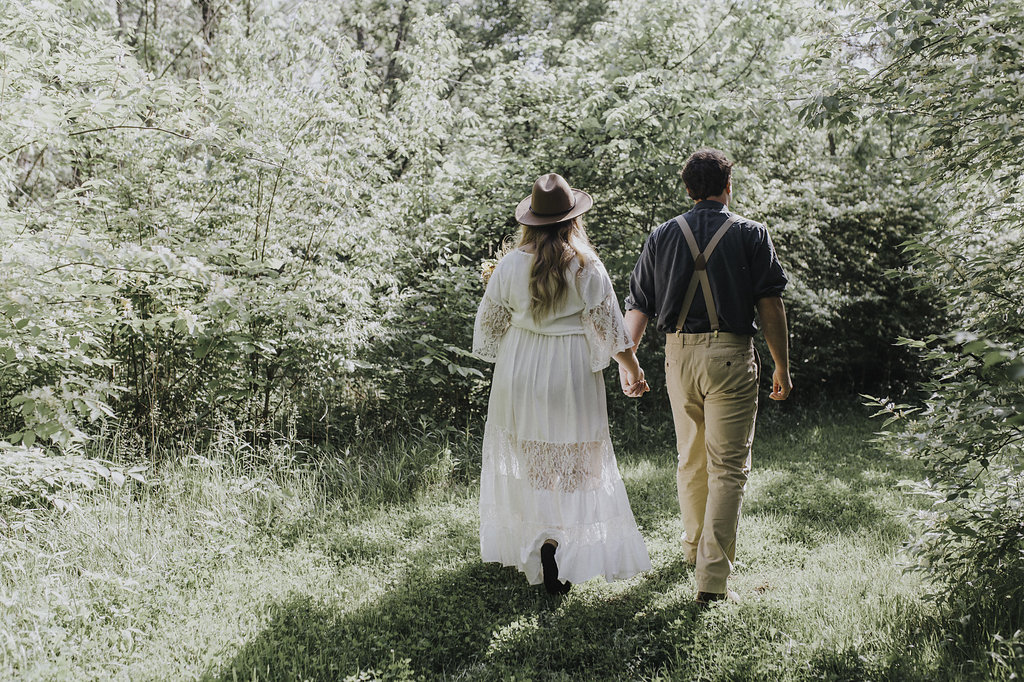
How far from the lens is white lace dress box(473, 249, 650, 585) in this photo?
11.9 feet

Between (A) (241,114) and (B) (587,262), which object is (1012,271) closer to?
(B) (587,262)

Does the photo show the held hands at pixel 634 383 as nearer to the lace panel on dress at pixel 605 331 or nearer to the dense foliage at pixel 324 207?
the lace panel on dress at pixel 605 331

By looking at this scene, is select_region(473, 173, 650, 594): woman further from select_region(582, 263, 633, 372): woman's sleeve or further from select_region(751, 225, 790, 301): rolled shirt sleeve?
select_region(751, 225, 790, 301): rolled shirt sleeve

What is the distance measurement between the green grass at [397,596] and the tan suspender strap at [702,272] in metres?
1.38

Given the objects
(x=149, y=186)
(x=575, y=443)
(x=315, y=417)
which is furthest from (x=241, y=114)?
(x=575, y=443)

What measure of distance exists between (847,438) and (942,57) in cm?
457

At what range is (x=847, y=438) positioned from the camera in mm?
7082

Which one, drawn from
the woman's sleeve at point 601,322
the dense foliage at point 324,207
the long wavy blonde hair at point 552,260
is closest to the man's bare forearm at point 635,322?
the woman's sleeve at point 601,322

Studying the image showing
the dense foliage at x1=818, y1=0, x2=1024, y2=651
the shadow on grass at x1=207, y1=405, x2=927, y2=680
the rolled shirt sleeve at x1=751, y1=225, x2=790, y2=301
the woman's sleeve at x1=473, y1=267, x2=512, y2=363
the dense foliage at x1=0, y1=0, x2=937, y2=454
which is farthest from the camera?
the dense foliage at x1=0, y1=0, x2=937, y2=454

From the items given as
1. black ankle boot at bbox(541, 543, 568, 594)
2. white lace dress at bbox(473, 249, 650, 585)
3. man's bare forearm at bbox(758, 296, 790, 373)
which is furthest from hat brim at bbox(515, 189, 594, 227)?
black ankle boot at bbox(541, 543, 568, 594)

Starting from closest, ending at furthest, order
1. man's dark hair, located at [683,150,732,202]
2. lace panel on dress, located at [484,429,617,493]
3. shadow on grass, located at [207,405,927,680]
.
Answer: shadow on grass, located at [207,405,927,680] → man's dark hair, located at [683,150,732,202] → lace panel on dress, located at [484,429,617,493]

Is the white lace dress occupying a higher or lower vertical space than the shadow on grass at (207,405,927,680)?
higher

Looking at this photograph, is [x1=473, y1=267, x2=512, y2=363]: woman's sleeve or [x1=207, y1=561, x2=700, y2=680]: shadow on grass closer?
[x1=207, y1=561, x2=700, y2=680]: shadow on grass

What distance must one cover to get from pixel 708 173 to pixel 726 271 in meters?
0.50
